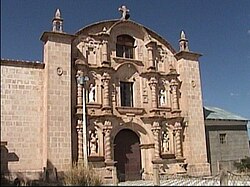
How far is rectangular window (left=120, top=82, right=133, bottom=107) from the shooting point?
69.5 feet

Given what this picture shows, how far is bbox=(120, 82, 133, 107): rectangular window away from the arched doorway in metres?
1.64

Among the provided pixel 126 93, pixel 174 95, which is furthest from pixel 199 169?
pixel 126 93

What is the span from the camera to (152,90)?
21.5 m

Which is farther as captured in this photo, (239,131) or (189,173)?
(239,131)

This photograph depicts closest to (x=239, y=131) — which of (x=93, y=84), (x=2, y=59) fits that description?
(x=93, y=84)

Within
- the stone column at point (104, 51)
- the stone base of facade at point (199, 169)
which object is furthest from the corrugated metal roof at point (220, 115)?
the stone column at point (104, 51)

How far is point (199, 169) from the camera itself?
2142 cm

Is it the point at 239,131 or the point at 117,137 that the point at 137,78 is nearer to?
the point at 117,137

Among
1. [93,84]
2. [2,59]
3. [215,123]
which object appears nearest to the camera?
[2,59]

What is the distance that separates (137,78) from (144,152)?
174 inches

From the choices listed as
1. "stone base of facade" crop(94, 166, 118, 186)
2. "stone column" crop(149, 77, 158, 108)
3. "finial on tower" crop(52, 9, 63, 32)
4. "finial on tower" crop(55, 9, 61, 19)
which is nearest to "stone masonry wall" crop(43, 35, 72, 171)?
"finial on tower" crop(52, 9, 63, 32)

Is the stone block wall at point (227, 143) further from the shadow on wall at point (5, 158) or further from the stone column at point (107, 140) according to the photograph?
the shadow on wall at point (5, 158)

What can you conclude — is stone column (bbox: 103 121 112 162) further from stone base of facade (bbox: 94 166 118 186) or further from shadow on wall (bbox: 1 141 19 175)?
shadow on wall (bbox: 1 141 19 175)

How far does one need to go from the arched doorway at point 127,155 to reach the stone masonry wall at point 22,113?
456 cm
